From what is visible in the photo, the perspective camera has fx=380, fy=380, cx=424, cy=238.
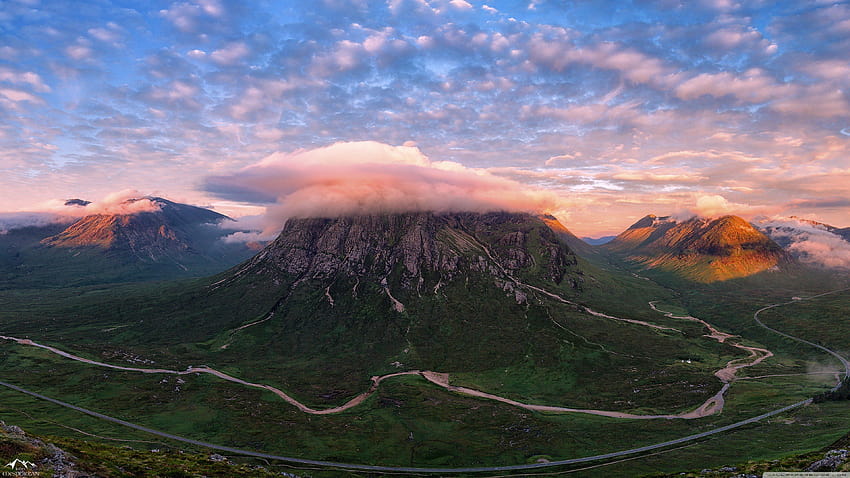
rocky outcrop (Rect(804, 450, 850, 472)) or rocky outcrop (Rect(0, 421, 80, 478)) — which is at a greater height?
rocky outcrop (Rect(0, 421, 80, 478))

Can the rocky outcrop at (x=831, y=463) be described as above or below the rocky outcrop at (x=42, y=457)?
below

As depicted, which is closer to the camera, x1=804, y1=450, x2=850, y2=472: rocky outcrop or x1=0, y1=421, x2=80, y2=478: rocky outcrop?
x1=0, y1=421, x2=80, y2=478: rocky outcrop

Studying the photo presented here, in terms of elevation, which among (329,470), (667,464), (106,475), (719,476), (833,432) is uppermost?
(106,475)

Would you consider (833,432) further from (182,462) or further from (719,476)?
(182,462)

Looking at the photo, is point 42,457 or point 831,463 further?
point 831,463

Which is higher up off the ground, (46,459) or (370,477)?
(46,459)

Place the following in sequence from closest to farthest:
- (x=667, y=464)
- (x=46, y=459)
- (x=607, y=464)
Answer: (x=46, y=459)
(x=667, y=464)
(x=607, y=464)

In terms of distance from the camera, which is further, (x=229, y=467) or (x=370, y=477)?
(x=370, y=477)

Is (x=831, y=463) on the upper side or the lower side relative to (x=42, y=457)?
lower

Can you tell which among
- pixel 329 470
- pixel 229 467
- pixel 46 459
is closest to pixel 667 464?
pixel 329 470

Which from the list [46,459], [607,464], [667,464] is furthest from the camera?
[607,464]

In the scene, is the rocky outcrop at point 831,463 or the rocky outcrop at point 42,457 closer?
the rocky outcrop at point 42,457
